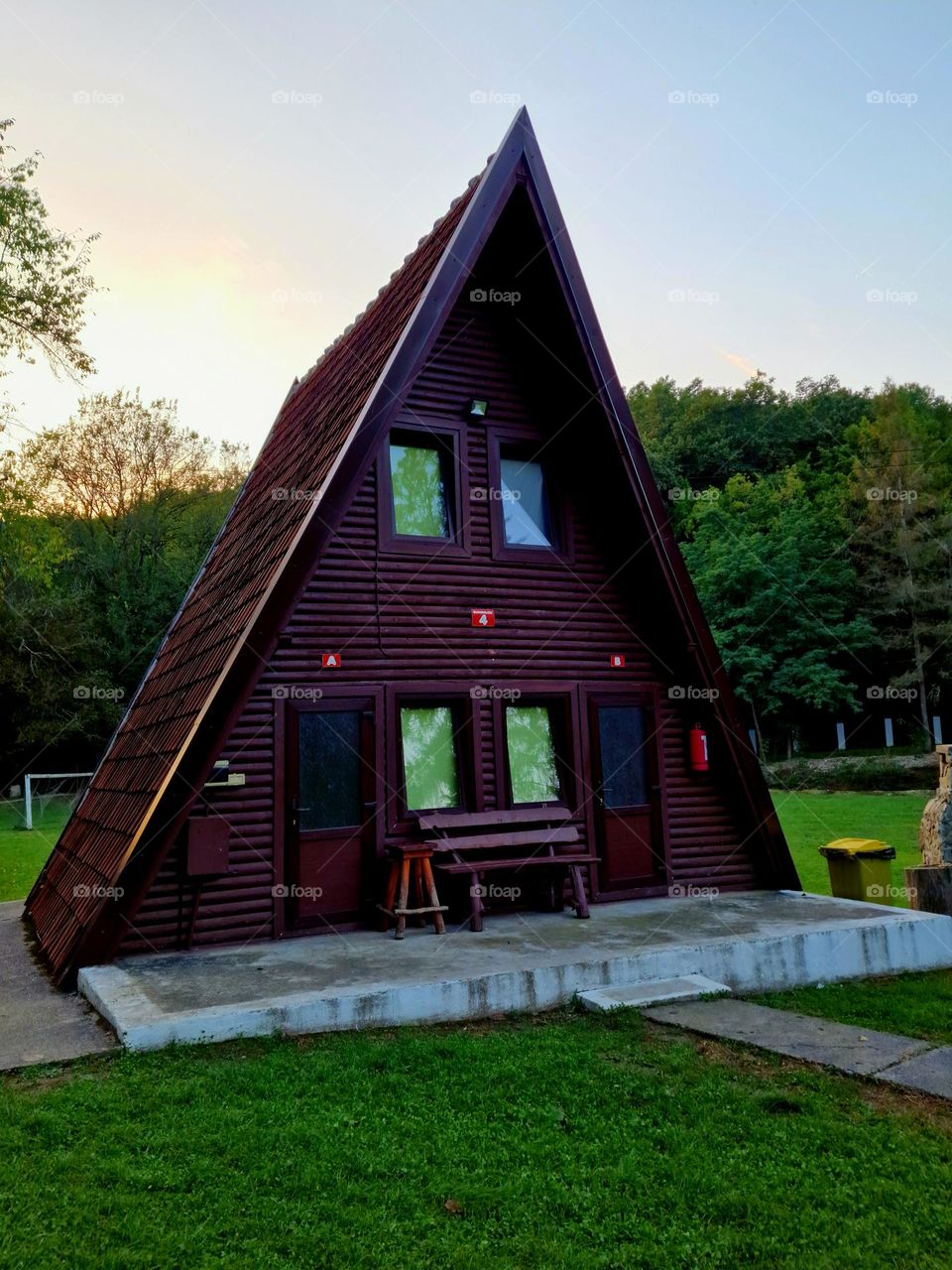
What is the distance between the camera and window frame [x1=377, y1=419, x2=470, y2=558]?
8008 millimetres

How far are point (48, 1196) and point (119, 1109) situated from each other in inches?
29.8

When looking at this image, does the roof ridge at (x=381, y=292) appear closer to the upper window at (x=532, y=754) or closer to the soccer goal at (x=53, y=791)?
the upper window at (x=532, y=754)

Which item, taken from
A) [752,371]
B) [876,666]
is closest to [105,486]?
[876,666]

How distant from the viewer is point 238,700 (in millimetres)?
6531

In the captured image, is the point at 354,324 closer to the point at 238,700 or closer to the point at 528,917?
the point at 238,700

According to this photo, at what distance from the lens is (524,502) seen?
29.4 feet

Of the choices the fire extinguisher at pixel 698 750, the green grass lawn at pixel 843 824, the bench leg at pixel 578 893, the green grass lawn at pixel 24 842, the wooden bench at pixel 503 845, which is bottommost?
the green grass lawn at pixel 843 824

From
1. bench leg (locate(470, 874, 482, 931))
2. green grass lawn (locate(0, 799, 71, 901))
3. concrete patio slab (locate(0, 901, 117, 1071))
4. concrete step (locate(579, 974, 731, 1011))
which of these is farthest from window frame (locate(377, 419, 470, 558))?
green grass lawn (locate(0, 799, 71, 901))

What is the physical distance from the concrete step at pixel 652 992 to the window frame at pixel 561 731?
232 cm

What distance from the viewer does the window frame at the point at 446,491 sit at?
8.01 metres

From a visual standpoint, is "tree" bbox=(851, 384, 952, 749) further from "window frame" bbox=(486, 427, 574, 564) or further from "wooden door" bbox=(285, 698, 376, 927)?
"wooden door" bbox=(285, 698, 376, 927)

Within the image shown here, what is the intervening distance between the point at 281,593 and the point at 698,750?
4.59 m

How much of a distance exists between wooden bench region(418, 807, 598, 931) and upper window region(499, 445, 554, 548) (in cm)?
267

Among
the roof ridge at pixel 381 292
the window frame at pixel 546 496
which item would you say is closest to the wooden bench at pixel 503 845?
the window frame at pixel 546 496
